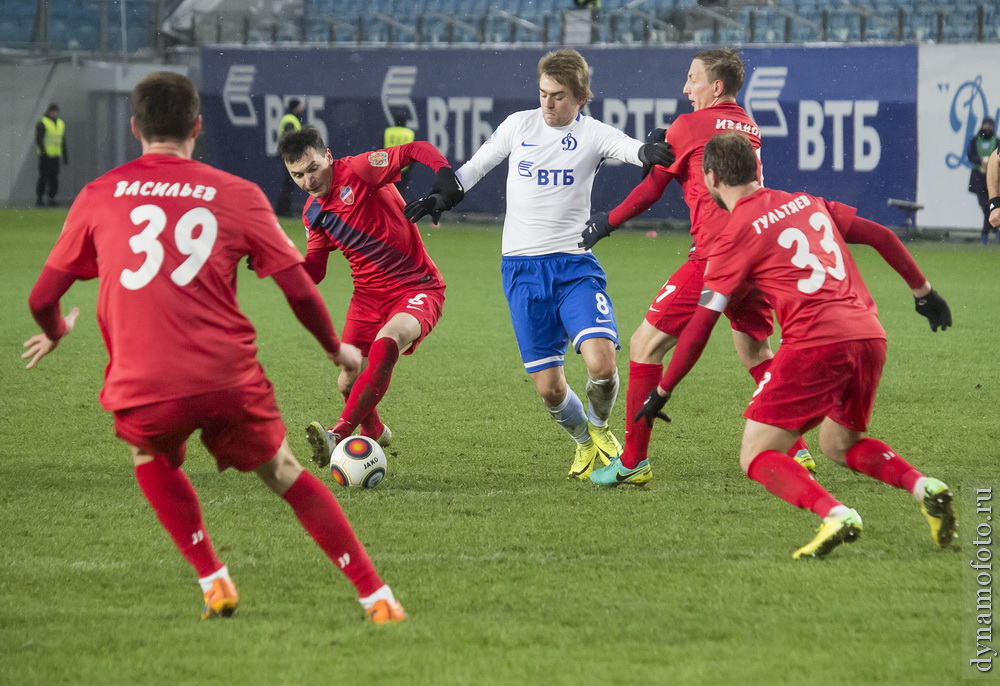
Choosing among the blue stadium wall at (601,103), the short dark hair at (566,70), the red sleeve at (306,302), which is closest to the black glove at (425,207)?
the short dark hair at (566,70)

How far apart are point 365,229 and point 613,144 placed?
1326mm

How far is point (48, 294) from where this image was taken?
3811mm

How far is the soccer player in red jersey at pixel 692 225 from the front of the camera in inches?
231

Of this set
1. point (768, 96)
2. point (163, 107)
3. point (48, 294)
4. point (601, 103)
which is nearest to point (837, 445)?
point (163, 107)

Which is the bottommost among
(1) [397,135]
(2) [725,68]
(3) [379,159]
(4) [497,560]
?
(4) [497,560]

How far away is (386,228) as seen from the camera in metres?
6.49

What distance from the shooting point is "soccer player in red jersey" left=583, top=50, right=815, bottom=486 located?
5.88m

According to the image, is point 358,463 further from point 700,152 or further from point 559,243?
point 700,152

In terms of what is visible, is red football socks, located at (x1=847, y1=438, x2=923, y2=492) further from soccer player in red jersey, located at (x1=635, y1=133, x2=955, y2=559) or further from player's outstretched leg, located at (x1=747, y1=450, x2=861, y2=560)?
player's outstretched leg, located at (x1=747, y1=450, x2=861, y2=560)

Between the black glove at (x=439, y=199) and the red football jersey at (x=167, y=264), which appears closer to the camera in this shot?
the red football jersey at (x=167, y=264)

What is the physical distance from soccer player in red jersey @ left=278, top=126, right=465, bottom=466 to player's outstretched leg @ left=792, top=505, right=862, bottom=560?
2.43 metres

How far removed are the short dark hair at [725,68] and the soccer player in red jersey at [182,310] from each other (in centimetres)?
283

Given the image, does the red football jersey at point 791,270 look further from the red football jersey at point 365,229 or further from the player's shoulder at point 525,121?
the red football jersey at point 365,229

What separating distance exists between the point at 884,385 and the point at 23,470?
5536 millimetres
